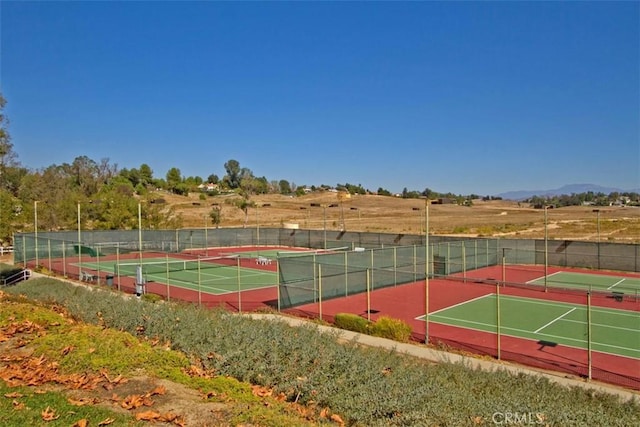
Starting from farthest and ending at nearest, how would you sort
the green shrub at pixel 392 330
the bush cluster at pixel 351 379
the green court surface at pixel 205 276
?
the green court surface at pixel 205 276 < the green shrub at pixel 392 330 < the bush cluster at pixel 351 379

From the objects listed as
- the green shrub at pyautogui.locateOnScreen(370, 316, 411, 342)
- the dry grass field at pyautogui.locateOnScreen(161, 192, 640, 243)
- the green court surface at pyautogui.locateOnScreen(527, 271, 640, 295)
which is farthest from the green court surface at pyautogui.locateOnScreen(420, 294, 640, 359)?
the dry grass field at pyautogui.locateOnScreen(161, 192, 640, 243)

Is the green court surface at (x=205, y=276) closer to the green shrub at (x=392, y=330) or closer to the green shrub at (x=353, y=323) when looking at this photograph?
the green shrub at (x=353, y=323)

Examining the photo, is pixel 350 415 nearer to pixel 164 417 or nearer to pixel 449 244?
pixel 164 417

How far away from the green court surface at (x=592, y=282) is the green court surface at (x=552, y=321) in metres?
6.43

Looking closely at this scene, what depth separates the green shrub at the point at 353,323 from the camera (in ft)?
59.1

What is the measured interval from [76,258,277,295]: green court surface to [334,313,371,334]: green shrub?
1066 centimetres

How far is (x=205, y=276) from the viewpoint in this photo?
35875mm

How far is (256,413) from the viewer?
5.97 meters

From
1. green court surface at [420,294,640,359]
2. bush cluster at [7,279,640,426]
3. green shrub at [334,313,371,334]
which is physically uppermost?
bush cluster at [7,279,640,426]

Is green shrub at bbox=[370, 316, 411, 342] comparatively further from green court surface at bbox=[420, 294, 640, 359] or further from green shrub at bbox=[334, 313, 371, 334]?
green court surface at bbox=[420, 294, 640, 359]

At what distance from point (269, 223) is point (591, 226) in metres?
58.7

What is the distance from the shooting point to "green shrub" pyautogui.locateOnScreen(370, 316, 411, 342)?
56.3 feet

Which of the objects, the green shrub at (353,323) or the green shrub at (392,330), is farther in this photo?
the green shrub at (353,323)

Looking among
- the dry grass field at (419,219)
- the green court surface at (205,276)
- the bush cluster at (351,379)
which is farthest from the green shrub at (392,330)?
the dry grass field at (419,219)
